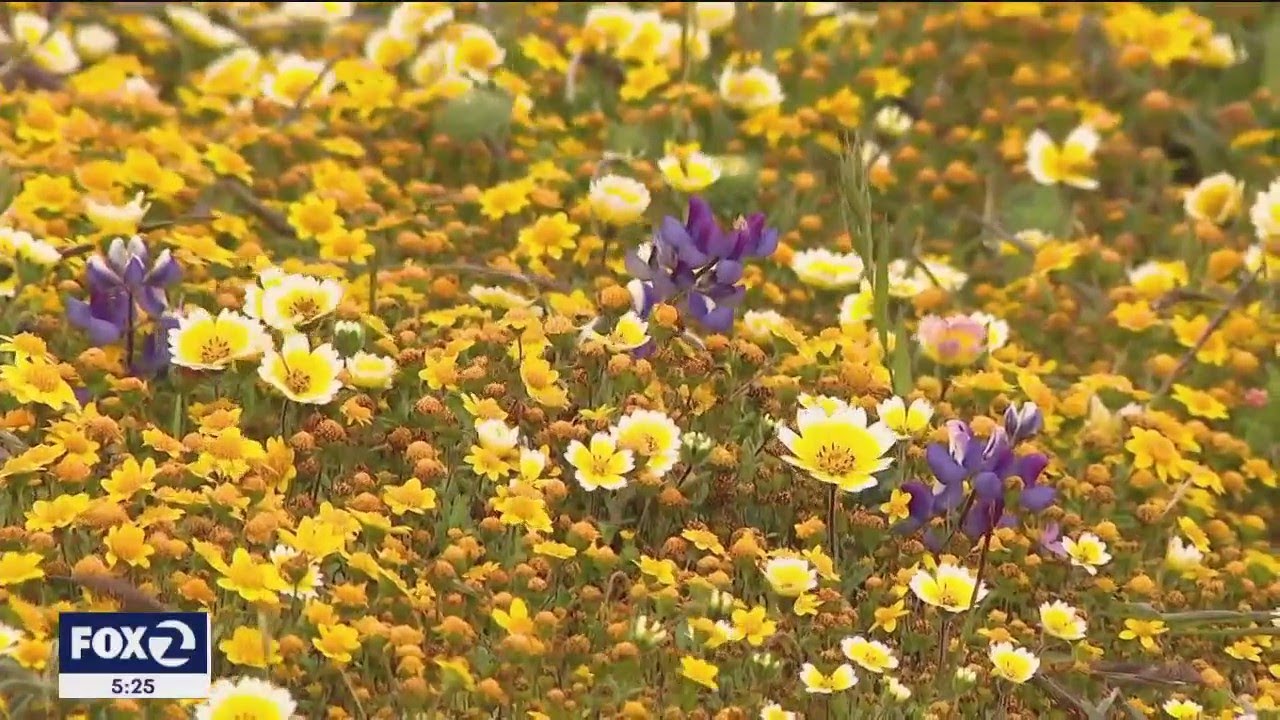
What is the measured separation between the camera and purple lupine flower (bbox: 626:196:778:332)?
300 cm

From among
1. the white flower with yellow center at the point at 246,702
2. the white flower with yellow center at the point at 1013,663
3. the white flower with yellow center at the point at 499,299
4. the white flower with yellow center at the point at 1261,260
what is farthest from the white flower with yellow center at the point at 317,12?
the white flower with yellow center at the point at 1013,663

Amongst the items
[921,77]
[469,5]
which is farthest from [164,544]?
[921,77]

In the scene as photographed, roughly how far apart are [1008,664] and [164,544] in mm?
1185

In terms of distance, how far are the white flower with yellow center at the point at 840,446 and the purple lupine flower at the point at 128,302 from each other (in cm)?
104

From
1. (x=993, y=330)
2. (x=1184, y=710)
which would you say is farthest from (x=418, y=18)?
(x=1184, y=710)

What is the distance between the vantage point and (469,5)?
4539 millimetres

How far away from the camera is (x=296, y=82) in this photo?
4.17m

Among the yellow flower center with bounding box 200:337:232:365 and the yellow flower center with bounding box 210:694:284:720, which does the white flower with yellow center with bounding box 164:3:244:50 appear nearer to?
the yellow flower center with bounding box 200:337:232:365

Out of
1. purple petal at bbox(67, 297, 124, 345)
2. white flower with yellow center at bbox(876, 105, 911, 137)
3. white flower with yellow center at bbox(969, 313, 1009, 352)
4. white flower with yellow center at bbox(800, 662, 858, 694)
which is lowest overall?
white flower with yellow center at bbox(800, 662, 858, 694)

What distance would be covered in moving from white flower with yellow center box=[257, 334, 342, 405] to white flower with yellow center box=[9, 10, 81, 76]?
1.70m

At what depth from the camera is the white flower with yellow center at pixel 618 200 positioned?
11.3 ft

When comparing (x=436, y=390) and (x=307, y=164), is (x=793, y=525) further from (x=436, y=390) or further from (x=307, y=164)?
(x=307, y=164)

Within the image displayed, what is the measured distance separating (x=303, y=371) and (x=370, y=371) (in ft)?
0.36

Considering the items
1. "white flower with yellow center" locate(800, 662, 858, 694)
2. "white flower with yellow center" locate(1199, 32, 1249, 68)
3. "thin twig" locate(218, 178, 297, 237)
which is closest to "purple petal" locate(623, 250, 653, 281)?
"white flower with yellow center" locate(800, 662, 858, 694)
